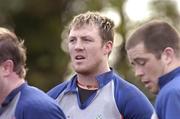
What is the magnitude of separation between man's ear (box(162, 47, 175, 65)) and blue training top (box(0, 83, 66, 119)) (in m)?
0.91

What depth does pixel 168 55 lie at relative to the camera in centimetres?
569

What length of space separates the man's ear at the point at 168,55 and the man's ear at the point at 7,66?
3.92 ft

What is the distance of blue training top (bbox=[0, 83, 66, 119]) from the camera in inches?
228

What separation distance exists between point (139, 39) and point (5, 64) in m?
1.05

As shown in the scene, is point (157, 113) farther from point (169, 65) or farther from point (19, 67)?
point (19, 67)

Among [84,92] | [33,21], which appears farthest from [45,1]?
[84,92]

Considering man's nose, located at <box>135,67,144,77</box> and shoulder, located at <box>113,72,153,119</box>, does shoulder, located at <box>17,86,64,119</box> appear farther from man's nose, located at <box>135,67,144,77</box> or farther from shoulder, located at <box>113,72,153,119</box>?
shoulder, located at <box>113,72,153,119</box>

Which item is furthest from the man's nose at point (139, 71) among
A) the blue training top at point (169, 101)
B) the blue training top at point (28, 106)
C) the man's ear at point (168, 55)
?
the blue training top at point (28, 106)

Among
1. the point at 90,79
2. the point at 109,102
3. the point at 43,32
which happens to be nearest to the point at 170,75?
the point at 109,102

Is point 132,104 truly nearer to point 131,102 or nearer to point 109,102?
point 131,102

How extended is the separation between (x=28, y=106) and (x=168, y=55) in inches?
43.1

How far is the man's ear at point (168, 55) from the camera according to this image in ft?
18.6

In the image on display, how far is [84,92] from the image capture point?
706 cm

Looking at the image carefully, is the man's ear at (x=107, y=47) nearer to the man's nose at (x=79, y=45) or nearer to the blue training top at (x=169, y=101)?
the man's nose at (x=79, y=45)
